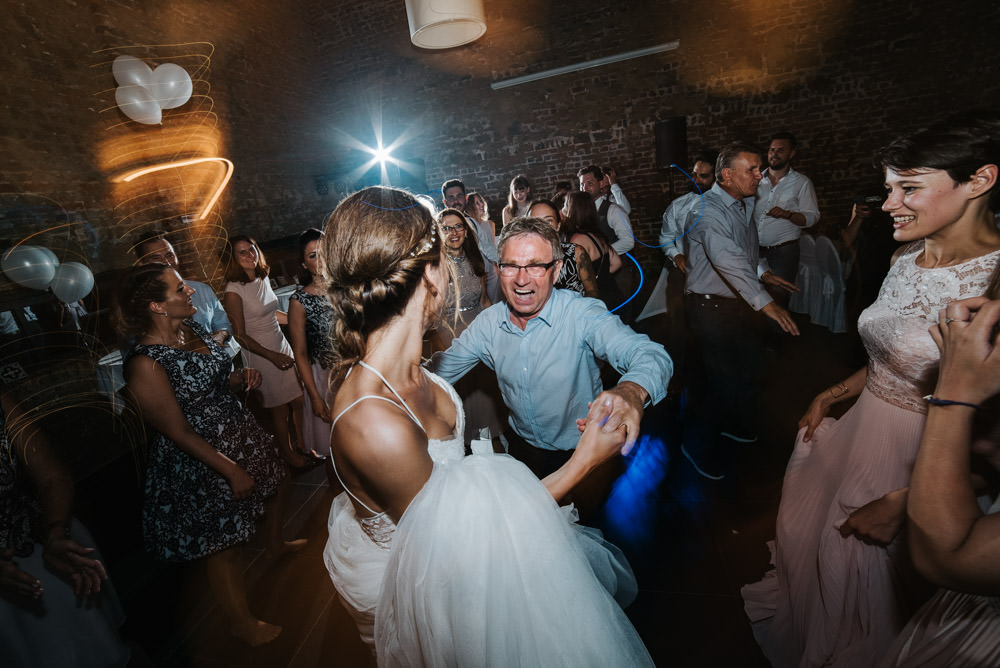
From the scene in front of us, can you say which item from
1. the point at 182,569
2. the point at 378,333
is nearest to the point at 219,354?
the point at 378,333

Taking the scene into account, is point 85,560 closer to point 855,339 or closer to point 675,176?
point 855,339

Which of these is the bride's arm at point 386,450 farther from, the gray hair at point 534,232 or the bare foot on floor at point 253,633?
the bare foot on floor at point 253,633

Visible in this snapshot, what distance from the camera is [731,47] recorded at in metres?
6.30

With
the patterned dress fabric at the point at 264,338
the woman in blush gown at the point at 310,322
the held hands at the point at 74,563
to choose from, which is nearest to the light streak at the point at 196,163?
the patterned dress fabric at the point at 264,338

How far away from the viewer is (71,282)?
4039mm

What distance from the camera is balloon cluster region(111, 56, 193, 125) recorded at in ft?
15.9

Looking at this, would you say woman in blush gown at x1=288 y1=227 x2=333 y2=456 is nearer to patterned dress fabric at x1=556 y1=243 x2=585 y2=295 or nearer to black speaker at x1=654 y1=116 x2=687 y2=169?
patterned dress fabric at x1=556 y1=243 x2=585 y2=295

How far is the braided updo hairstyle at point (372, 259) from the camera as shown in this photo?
1.09 meters

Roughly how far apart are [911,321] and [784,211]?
3.35 m

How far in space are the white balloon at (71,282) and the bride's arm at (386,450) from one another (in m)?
4.65

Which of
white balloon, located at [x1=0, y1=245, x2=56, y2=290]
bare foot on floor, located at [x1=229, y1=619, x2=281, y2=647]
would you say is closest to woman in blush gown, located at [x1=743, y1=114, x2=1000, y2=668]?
bare foot on floor, located at [x1=229, y1=619, x2=281, y2=647]

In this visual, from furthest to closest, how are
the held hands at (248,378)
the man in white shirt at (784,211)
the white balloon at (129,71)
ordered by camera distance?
the white balloon at (129,71) → the man in white shirt at (784,211) → the held hands at (248,378)

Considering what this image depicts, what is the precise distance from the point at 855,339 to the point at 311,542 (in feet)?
16.9

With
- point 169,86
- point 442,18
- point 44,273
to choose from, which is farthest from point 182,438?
point 169,86
